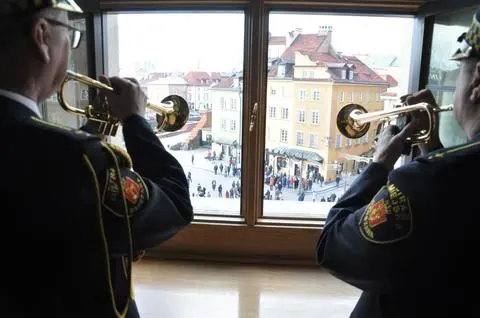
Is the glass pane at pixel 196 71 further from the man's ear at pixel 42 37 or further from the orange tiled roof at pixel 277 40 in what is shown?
the man's ear at pixel 42 37

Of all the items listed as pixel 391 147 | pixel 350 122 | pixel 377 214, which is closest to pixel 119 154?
pixel 377 214

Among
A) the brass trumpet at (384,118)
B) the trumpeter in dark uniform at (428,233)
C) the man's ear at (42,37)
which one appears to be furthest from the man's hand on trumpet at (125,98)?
the brass trumpet at (384,118)

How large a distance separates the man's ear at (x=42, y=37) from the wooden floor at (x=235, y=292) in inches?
59.5

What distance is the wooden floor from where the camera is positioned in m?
1.92

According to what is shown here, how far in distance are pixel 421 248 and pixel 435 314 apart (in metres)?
0.13

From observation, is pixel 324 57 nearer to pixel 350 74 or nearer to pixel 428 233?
pixel 350 74

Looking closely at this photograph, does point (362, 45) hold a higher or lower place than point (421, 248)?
higher

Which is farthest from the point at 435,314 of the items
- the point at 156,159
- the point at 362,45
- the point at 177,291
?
the point at 362,45

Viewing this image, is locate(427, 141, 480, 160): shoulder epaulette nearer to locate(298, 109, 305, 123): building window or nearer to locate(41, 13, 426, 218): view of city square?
→ locate(41, 13, 426, 218): view of city square

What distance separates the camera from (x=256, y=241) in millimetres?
2369

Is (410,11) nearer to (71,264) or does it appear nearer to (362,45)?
(362,45)

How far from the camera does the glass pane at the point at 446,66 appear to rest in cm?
194

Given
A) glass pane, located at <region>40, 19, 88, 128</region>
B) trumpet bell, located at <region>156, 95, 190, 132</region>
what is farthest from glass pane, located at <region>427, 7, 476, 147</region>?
glass pane, located at <region>40, 19, 88, 128</region>

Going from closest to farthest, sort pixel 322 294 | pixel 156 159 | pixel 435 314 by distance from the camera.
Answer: pixel 435 314, pixel 156 159, pixel 322 294
